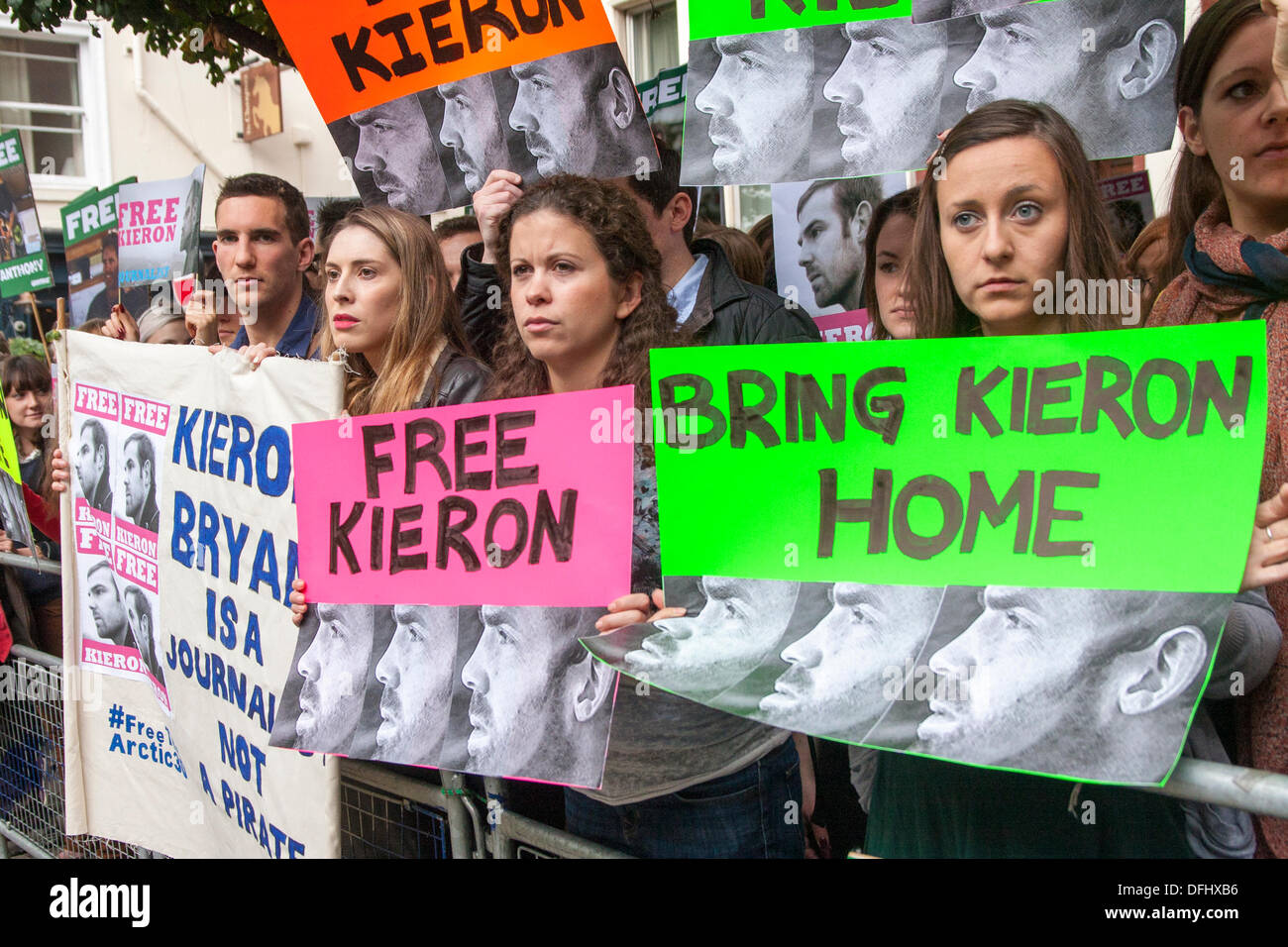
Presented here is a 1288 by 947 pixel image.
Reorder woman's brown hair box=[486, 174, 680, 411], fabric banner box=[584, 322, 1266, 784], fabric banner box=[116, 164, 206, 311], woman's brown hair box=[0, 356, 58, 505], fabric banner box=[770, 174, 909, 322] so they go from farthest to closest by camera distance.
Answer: woman's brown hair box=[0, 356, 58, 505] < fabric banner box=[116, 164, 206, 311] < fabric banner box=[770, 174, 909, 322] < woman's brown hair box=[486, 174, 680, 411] < fabric banner box=[584, 322, 1266, 784]

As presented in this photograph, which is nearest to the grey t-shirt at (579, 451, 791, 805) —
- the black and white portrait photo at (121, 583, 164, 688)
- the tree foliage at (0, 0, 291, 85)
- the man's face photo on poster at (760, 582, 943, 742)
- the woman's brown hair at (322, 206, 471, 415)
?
the man's face photo on poster at (760, 582, 943, 742)

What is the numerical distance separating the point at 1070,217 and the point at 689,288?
1.17m

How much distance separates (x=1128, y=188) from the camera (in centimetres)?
351

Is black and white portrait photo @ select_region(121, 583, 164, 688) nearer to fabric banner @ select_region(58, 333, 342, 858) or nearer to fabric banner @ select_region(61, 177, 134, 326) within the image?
fabric banner @ select_region(58, 333, 342, 858)

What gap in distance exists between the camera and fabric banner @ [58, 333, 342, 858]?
2627 millimetres

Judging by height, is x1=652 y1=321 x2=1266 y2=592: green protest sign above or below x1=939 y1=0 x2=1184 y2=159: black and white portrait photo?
below

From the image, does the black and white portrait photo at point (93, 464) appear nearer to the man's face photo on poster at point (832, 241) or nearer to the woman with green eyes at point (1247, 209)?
the man's face photo on poster at point (832, 241)

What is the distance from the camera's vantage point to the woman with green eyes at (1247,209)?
5.71 ft

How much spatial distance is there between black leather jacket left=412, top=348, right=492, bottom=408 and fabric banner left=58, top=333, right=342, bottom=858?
20 centimetres

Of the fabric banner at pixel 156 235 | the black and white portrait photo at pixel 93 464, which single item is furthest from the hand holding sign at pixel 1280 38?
the fabric banner at pixel 156 235

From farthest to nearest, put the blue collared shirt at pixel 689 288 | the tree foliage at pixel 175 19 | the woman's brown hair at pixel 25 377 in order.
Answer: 1. the woman's brown hair at pixel 25 377
2. the tree foliage at pixel 175 19
3. the blue collared shirt at pixel 689 288

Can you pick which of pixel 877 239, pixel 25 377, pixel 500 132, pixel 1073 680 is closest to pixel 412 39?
pixel 500 132

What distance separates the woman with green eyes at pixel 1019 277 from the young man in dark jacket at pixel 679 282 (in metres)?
0.75

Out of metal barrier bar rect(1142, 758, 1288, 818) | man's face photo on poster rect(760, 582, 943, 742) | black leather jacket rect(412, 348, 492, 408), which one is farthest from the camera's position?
black leather jacket rect(412, 348, 492, 408)
